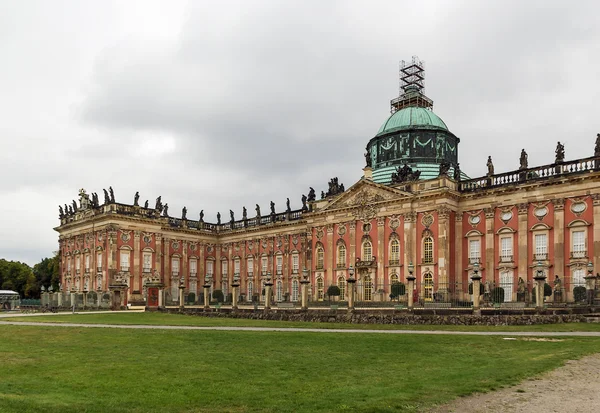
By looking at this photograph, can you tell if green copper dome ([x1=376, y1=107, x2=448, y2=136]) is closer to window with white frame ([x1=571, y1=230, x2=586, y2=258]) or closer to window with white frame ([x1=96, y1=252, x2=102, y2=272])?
window with white frame ([x1=571, y1=230, x2=586, y2=258])

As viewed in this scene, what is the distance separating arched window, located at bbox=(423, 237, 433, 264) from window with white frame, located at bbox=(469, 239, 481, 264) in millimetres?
3841

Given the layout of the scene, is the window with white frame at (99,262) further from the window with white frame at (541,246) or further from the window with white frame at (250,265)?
the window with white frame at (541,246)

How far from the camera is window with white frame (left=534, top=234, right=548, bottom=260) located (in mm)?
50431

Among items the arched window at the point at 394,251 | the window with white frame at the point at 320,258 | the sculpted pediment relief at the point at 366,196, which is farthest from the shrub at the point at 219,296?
the arched window at the point at 394,251

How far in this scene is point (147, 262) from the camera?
74188 mm

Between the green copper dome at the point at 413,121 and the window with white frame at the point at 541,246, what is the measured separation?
71.4 feet

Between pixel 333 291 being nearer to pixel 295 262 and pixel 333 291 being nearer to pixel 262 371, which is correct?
pixel 295 262

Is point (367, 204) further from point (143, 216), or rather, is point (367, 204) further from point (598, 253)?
point (143, 216)

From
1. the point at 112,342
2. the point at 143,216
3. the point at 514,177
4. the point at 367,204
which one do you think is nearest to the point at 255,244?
the point at 143,216

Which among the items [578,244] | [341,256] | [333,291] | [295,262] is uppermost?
[578,244]

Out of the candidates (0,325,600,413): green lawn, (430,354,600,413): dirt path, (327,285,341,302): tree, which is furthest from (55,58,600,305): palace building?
(430,354,600,413): dirt path

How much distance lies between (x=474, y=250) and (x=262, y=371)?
44381 mm

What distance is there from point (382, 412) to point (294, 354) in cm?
826

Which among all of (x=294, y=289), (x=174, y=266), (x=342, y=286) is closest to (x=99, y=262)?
(x=174, y=266)
